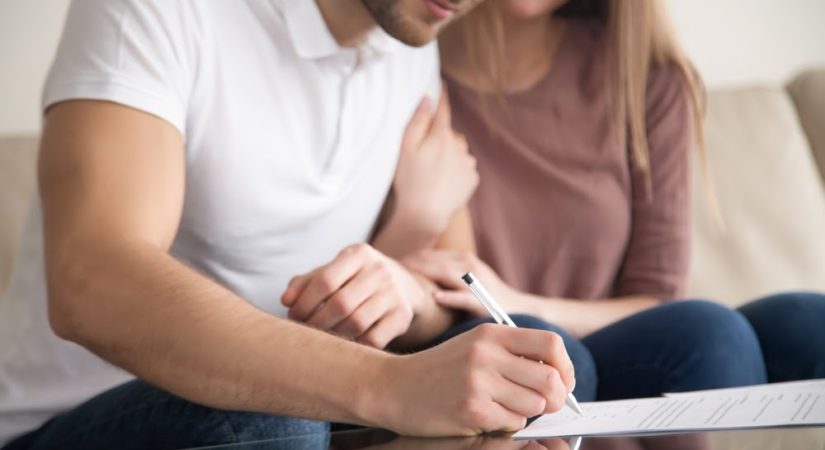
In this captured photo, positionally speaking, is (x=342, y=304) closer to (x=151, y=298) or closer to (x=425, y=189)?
(x=151, y=298)

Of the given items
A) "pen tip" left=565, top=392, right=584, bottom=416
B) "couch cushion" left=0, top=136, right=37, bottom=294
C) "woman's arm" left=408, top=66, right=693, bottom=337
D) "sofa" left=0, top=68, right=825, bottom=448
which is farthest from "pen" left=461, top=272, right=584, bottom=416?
"sofa" left=0, top=68, right=825, bottom=448

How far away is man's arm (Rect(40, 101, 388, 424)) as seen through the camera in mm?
798

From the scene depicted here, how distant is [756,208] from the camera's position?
1.95m

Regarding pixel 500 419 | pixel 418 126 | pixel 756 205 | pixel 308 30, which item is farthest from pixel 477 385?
pixel 756 205

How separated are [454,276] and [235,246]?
9.9 inches

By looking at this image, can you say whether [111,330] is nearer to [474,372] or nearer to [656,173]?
[474,372]

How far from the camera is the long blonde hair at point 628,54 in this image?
5.08 ft

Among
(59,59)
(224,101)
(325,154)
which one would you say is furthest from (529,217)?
(59,59)

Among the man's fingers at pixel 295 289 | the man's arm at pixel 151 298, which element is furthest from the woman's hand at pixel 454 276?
the man's arm at pixel 151 298

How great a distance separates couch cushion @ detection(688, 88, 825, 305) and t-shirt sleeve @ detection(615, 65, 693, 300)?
0.35 metres

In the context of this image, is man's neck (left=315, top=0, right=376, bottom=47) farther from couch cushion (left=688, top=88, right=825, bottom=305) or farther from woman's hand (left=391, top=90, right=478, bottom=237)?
couch cushion (left=688, top=88, right=825, bottom=305)

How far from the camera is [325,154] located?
4.13ft

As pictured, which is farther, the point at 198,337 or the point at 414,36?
the point at 414,36

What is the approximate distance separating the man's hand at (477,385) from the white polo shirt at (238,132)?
39cm
